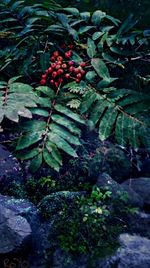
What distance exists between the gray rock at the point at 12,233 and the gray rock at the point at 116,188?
0.85 m

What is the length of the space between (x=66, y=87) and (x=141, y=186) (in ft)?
4.81

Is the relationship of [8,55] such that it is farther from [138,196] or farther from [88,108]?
[138,196]

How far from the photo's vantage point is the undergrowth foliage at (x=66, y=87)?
1909 mm

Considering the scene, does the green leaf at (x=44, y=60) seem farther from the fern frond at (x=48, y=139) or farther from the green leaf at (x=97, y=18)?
the green leaf at (x=97, y=18)

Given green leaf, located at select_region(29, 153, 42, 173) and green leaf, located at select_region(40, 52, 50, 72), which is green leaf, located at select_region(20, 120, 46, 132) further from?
green leaf, located at select_region(40, 52, 50, 72)

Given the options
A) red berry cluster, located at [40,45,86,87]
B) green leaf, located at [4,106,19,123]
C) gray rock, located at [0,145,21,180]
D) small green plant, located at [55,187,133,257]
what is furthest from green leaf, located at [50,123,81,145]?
gray rock, located at [0,145,21,180]

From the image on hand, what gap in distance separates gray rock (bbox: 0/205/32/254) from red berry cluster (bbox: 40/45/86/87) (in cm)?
114

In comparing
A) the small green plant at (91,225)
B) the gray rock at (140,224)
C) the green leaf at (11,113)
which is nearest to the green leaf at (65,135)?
the green leaf at (11,113)

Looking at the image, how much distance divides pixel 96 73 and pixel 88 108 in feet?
1.10

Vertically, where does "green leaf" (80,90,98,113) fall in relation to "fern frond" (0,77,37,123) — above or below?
below

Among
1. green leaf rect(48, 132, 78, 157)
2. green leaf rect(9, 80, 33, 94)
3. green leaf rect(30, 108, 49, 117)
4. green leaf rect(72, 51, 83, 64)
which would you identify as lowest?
green leaf rect(48, 132, 78, 157)

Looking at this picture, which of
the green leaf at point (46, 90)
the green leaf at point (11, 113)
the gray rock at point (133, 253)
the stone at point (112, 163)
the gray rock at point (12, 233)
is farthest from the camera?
the stone at point (112, 163)

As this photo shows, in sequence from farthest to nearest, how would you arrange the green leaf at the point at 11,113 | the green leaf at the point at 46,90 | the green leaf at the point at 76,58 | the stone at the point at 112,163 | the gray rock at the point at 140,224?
the stone at the point at 112,163 → the gray rock at the point at 140,224 → the green leaf at the point at 76,58 → the green leaf at the point at 46,90 → the green leaf at the point at 11,113

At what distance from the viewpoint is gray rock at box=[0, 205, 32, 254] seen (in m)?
2.52
